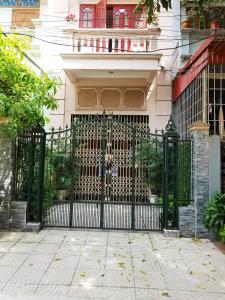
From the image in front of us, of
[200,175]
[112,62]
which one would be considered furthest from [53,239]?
[112,62]

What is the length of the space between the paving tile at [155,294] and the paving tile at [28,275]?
1.24m

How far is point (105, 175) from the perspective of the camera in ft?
20.3

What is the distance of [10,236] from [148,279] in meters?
2.89

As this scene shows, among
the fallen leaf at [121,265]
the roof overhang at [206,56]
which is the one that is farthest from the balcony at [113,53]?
the fallen leaf at [121,265]

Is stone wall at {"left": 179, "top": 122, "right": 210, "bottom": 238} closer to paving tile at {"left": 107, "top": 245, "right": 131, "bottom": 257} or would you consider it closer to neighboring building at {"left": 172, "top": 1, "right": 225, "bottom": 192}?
neighboring building at {"left": 172, "top": 1, "right": 225, "bottom": 192}

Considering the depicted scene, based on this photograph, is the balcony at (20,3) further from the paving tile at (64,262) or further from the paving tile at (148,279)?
the paving tile at (148,279)

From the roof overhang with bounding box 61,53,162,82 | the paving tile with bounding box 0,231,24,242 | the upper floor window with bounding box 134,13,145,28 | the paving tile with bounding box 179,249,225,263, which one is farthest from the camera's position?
the upper floor window with bounding box 134,13,145,28

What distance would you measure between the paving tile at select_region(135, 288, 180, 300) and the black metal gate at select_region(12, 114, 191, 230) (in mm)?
2482

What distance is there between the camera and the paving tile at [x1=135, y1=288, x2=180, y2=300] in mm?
3350

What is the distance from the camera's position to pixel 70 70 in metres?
8.69

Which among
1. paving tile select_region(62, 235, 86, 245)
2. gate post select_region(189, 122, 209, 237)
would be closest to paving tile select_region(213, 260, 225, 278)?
gate post select_region(189, 122, 209, 237)

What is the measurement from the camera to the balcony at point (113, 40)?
869cm

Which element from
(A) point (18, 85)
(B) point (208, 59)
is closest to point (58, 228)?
(A) point (18, 85)

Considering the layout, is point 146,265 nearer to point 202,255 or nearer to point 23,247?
point 202,255
